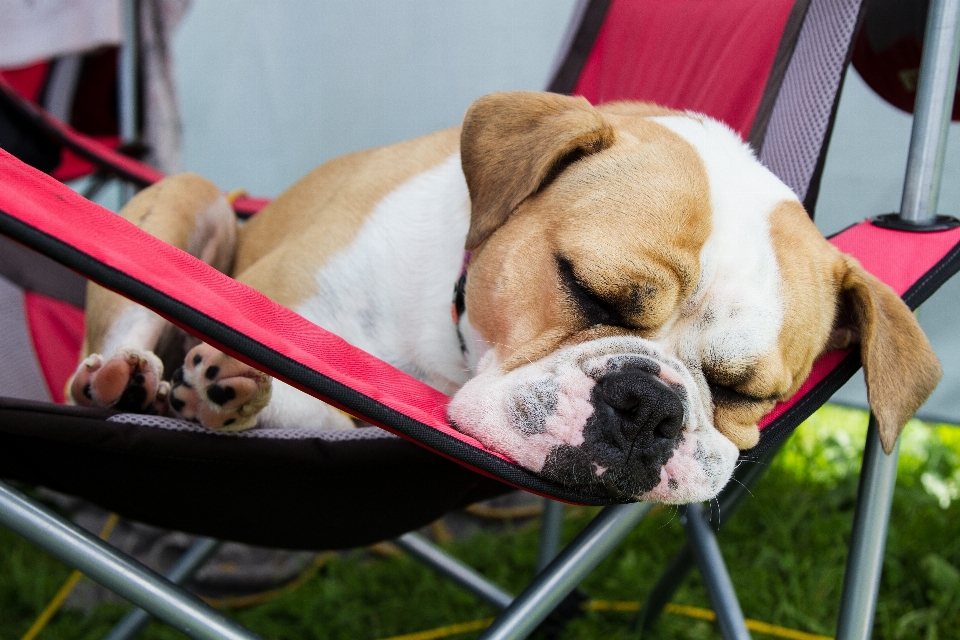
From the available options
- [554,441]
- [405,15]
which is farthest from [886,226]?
[405,15]

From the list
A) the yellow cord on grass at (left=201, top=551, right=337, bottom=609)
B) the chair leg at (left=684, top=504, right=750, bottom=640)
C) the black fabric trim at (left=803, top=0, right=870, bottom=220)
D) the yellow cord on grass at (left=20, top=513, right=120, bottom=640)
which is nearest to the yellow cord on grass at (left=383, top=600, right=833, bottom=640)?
the yellow cord on grass at (left=201, top=551, right=337, bottom=609)

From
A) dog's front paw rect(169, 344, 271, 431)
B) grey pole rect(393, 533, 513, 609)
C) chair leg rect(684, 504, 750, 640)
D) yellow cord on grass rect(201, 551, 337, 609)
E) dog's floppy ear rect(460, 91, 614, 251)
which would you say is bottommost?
yellow cord on grass rect(201, 551, 337, 609)

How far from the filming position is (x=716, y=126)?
5.87 feet

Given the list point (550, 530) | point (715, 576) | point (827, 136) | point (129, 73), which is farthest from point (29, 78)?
point (715, 576)

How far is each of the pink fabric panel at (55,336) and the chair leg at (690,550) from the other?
1.45 metres

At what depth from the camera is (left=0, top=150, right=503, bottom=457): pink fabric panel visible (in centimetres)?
100

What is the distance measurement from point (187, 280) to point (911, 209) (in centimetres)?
133

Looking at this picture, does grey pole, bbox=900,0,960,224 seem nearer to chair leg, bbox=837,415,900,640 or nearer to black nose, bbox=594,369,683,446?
chair leg, bbox=837,415,900,640

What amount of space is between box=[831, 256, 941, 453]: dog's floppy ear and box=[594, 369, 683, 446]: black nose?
0.39 meters

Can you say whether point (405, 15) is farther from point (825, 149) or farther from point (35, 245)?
point (35, 245)

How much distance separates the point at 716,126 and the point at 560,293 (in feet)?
2.02

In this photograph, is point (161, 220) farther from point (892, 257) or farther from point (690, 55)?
point (892, 257)

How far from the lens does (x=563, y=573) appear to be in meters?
1.34

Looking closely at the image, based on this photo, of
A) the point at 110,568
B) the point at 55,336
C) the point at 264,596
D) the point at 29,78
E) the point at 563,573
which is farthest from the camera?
the point at 29,78
